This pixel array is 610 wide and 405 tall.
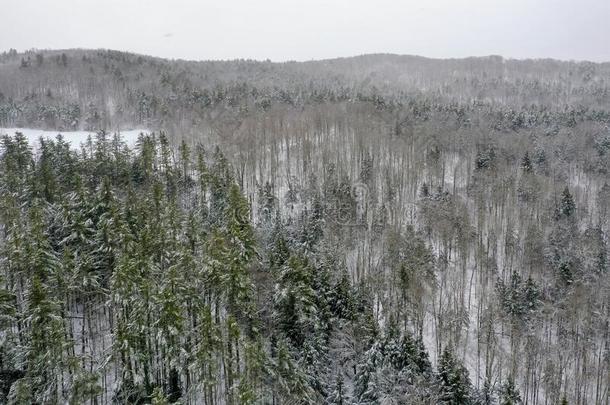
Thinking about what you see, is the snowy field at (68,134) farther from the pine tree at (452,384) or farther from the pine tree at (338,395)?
the pine tree at (452,384)

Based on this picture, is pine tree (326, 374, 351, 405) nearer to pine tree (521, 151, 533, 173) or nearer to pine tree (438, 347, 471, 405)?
pine tree (438, 347, 471, 405)

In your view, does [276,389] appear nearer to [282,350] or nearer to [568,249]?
[282,350]

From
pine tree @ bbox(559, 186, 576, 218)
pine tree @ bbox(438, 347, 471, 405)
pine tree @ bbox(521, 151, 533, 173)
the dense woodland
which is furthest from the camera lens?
pine tree @ bbox(521, 151, 533, 173)

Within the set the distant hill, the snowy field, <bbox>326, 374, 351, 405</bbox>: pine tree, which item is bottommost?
<bbox>326, 374, 351, 405</bbox>: pine tree

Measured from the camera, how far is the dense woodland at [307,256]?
1342 inches

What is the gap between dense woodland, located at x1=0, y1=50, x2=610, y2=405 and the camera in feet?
112

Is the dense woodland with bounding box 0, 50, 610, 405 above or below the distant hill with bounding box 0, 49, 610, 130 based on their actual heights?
below

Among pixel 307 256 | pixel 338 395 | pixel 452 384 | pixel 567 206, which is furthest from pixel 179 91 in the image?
pixel 452 384

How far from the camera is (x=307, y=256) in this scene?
165 feet

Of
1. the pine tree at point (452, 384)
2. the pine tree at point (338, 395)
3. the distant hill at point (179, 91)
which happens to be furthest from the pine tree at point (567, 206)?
the pine tree at point (338, 395)

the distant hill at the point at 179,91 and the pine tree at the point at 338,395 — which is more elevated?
the distant hill at the point at 179,91

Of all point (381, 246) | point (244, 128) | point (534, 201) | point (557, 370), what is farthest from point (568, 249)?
point (244, 128)

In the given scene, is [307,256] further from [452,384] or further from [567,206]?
[567,206]

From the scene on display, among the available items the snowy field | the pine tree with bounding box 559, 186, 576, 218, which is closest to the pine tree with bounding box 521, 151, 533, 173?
the pine tree with bounding box 559, 186, 576, 218
